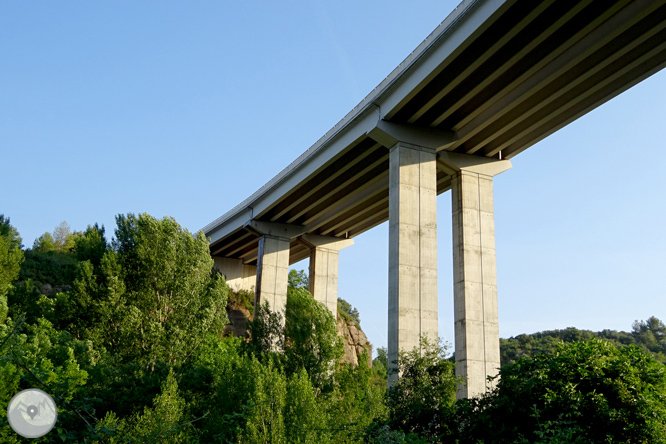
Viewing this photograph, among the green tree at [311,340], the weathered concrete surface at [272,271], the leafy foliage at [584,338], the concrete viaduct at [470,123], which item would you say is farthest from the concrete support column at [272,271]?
the leafy foliage at [584,338]

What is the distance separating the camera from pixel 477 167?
2812 centimetres

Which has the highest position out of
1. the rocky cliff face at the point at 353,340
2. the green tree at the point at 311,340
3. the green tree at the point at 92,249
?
the green tree at the point at 92,249

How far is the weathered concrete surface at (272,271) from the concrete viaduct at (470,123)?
23.8 ft

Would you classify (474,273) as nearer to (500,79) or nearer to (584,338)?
(500,79)

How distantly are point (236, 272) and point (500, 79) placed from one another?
3517 cm

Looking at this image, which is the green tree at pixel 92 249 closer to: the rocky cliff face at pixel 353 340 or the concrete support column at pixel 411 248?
the concrete support column at pixel 411 248

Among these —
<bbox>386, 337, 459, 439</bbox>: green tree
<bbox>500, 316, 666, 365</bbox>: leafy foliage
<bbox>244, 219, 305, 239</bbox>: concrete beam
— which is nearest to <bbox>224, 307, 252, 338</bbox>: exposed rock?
<bbox>244, 219, 305, 239</bbox>: concrete beam

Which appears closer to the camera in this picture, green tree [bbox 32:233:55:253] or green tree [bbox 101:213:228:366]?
green tree [bbox 101:213:228:366]

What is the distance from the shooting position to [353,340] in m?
52.6

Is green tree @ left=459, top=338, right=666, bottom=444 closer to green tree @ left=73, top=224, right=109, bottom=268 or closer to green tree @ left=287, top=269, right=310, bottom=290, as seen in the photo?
green tree @ left=73, top=224, right=109, bottom=268

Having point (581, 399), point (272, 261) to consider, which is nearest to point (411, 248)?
point (581, 399)

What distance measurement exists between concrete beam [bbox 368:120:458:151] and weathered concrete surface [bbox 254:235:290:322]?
619 inches

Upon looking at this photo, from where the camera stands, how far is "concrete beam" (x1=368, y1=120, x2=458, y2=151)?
25578 mm

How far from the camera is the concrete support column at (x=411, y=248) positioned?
23781 mm
